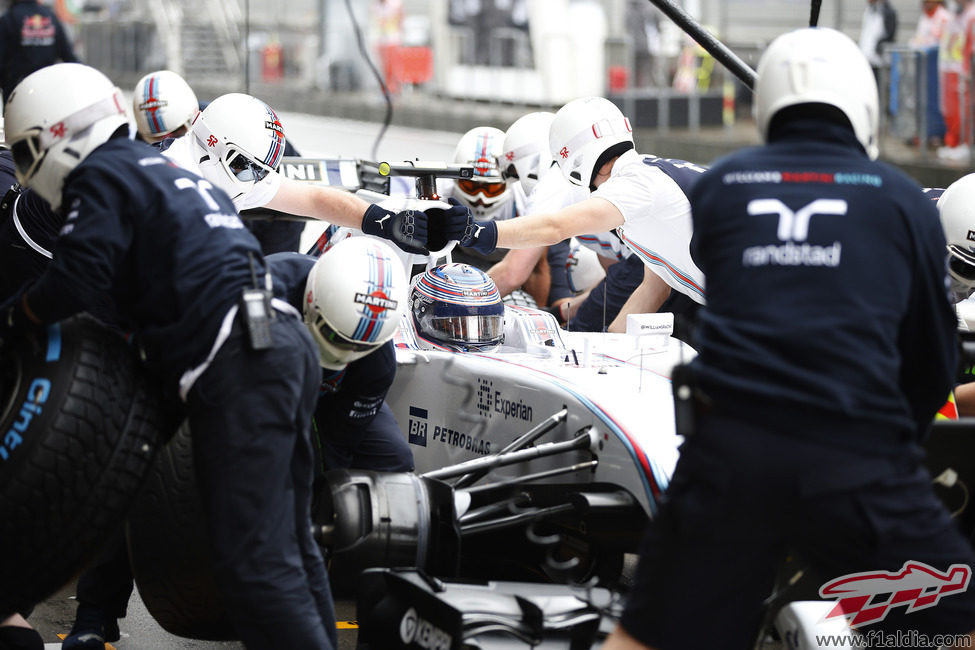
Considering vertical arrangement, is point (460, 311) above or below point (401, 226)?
below

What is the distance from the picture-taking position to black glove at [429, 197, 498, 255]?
5113mm

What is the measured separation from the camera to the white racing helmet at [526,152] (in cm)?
779

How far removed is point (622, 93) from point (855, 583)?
11.4m

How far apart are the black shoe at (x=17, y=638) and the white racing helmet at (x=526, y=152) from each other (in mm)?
4582

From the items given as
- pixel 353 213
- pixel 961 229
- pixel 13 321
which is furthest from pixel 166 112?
pixel 961 229

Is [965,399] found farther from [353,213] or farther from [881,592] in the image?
[353,213]

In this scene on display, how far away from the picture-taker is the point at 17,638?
151 inches

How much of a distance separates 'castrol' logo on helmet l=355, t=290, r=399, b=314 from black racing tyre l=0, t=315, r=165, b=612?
0.78 m

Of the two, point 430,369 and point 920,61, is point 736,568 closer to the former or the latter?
point 430,369

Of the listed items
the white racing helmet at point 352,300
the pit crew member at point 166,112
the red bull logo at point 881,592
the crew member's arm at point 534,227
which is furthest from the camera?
the pit crew member at point 166,112

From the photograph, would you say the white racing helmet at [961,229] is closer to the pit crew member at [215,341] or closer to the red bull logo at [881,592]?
the red bull logo at [881,592]

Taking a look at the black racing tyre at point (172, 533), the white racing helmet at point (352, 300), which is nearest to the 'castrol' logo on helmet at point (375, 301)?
the white racing helmet at point (352, 300)

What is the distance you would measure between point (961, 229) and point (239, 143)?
10.2 ft

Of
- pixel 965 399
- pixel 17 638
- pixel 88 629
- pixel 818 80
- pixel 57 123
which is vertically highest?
pixel 818 80
